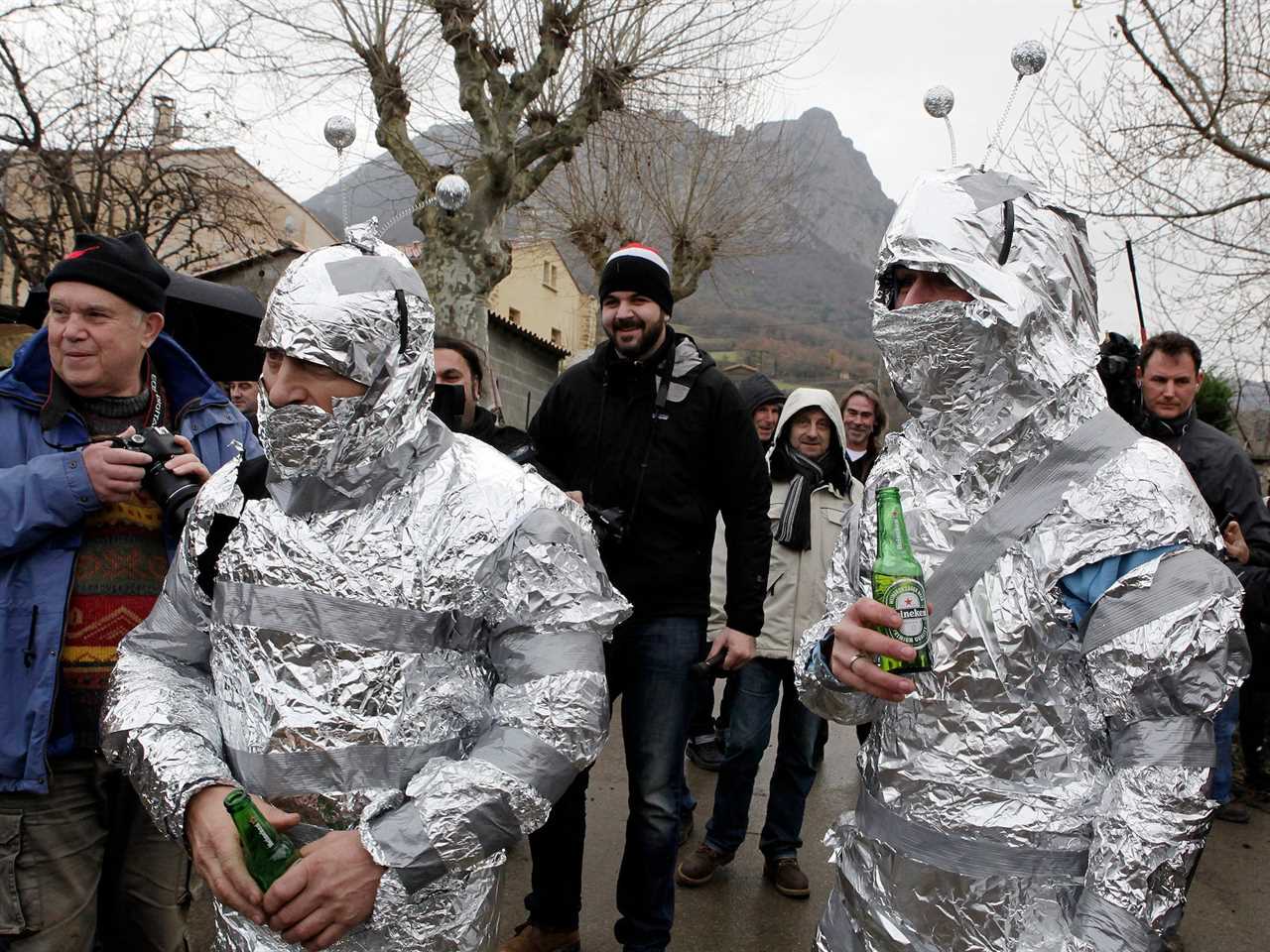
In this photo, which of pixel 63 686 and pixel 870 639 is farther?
pixel 63 686

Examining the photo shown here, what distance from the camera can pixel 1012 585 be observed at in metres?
1.55

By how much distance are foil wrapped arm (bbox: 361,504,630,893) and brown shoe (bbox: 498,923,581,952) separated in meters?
1.81

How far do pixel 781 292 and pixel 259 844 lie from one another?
6036cm

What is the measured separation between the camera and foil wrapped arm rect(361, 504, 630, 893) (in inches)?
59.5

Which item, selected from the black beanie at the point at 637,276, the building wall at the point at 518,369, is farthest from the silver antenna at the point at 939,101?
the building wall at the point at 518,369

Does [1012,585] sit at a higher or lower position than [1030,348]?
lower

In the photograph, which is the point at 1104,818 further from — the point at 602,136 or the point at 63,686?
the point at 602,136

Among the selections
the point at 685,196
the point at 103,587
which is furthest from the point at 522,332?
the point at 103,587

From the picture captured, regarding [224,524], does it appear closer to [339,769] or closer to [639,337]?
[339,769]

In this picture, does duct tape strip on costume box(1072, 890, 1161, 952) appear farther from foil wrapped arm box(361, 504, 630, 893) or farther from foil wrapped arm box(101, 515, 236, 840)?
foil wrapped arm box(101, 515, 236, 840)

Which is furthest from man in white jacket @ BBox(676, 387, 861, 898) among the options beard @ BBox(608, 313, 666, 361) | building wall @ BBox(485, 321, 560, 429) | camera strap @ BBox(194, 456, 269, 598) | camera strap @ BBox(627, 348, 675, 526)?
building wall @ BBox(485, 321, 560, 429)

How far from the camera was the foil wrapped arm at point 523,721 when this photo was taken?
1.51m

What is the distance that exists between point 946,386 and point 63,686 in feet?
7.02

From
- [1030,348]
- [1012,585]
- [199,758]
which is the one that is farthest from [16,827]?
[1030,348]
